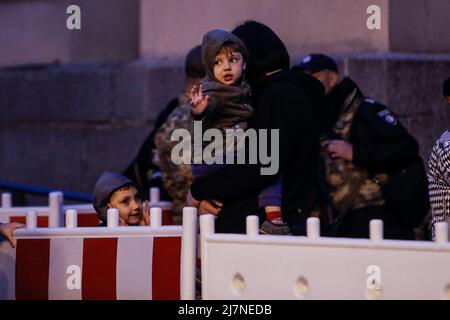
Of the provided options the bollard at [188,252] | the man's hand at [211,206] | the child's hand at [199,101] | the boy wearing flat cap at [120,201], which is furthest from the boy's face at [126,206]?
the bollard at [188,252]

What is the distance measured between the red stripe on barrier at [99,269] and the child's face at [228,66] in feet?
3.23

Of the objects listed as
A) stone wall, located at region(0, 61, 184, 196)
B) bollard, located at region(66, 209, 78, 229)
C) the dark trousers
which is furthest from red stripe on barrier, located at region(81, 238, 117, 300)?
stone wall, located at region(0, 61, 184, 196)

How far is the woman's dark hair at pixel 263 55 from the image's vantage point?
772 cm

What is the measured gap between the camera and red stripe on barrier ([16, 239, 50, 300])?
7.63 meters

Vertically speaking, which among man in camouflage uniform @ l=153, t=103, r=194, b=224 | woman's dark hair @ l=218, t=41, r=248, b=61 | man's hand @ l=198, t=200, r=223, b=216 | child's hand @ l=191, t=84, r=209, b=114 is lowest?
man's hand @ l=198, t=200, r=223, b=216

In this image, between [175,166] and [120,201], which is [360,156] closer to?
[175,166]

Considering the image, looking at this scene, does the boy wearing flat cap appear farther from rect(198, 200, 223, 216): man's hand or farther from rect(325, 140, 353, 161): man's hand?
rect(325, 140, 353, 161): man's hand

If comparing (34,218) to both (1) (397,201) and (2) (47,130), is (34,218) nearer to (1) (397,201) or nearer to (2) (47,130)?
(1) (397,201)

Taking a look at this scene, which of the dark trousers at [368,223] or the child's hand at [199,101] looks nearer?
the child's hand at [199,101]

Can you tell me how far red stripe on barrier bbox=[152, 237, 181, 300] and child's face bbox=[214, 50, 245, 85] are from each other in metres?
0.87

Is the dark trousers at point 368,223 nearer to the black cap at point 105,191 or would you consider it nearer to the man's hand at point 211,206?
the black cap at point 105,191

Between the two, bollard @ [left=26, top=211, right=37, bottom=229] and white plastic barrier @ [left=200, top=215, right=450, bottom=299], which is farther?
bollard @ [left=26, top=211, right=37, bottom=229]
